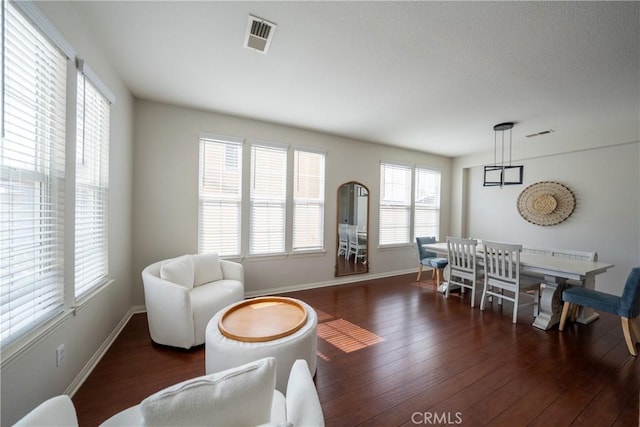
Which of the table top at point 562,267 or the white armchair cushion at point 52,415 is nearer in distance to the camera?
the white armchair cushion at point 52,415

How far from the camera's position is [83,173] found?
6.58ft

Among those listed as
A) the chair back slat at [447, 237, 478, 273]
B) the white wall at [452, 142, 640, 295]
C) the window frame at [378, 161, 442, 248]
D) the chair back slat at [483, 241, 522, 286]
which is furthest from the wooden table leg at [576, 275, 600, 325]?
the window frame at [378, 161, 442, 248]

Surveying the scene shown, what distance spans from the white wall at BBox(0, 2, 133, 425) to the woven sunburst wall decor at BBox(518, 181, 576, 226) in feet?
21.6

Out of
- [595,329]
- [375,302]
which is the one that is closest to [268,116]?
[375,302]

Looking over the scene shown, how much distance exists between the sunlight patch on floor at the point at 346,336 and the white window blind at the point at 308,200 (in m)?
1.62

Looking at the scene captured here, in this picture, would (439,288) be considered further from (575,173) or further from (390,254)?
(575,173)

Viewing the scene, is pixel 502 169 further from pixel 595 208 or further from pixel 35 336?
pixel 35 336

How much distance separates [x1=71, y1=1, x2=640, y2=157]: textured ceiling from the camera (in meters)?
1.75

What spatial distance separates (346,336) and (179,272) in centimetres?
192

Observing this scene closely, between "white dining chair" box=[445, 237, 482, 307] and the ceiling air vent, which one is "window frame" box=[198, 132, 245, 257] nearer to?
the ceiling air vent

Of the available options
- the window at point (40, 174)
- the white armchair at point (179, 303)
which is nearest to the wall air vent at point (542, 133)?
the white armchair at point (179, 303)

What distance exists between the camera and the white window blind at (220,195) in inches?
141

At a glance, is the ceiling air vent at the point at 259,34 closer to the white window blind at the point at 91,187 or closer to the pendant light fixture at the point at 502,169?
the white window blind at the point at 91,187

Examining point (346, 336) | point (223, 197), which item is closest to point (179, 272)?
point (223, 197)
